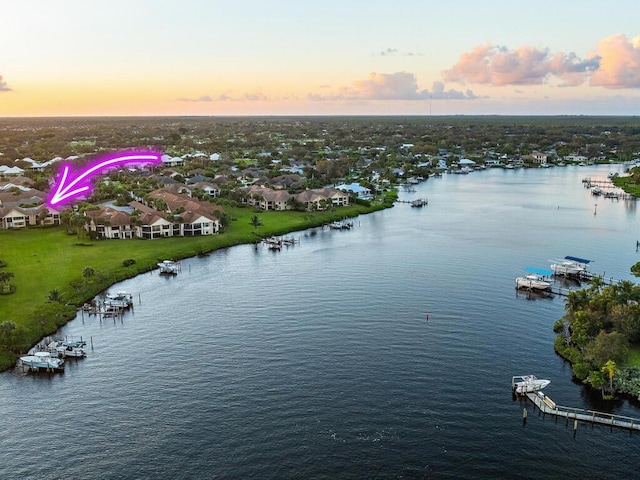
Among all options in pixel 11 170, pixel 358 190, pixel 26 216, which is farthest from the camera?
pixel 11 170

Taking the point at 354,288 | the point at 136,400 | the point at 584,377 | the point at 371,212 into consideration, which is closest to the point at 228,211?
the point at 371,212

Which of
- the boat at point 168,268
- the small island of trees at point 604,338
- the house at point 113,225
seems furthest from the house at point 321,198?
the small island of trees at point 604,338

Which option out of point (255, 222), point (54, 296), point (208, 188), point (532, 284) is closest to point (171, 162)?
point (208, 188)

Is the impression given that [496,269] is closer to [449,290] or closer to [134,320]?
[449,290]

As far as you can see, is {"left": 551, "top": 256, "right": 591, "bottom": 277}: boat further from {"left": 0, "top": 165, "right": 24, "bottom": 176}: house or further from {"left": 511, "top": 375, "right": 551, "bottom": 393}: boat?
{"left": 0, "top": 165, "right": 24, "bottom": 176}: house

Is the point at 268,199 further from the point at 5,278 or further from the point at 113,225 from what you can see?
the point at 5,278

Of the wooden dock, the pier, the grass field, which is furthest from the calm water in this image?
the pier
